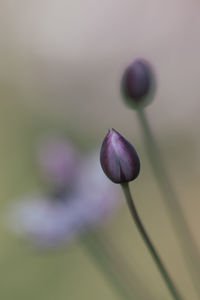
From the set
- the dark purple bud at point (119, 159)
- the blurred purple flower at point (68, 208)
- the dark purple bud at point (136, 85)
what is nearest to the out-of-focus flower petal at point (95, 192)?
the blurred purple flower at point (68, 208)

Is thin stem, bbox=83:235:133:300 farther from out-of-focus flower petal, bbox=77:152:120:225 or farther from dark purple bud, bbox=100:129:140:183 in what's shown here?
dark purple bud, bbox=100:129:140:183

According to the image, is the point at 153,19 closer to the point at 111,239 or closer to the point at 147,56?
the point at 147,56

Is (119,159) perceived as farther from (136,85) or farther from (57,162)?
(57,162)

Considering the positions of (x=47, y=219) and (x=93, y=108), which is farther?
(x=93, y=108)

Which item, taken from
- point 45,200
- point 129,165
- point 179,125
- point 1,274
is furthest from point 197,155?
point 129,165

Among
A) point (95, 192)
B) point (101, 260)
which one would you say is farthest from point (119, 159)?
point (95, 192)

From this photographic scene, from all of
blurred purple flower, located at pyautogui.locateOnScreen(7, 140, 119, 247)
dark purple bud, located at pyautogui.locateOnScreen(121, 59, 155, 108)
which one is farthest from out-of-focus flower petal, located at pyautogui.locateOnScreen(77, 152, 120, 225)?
dark purple bud, located at pyautogui.locateOnScreen(121, 59, 155, 108)

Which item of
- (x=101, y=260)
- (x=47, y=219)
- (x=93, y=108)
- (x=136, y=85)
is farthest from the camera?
(x=93, y=108)
